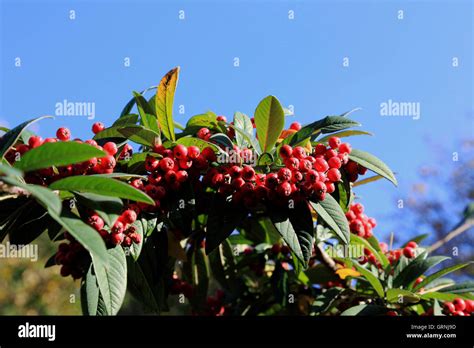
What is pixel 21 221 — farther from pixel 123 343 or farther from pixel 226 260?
pixel 226 260

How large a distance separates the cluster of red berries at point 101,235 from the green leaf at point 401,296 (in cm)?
95

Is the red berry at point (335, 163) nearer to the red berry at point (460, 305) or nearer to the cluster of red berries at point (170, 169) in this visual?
the cluster of red berries at point (170, 169)

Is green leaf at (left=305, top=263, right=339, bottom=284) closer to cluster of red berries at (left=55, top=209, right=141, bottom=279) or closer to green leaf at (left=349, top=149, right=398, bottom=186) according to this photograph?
green leaf at (left=349, top=149, right=398, bottom=186)

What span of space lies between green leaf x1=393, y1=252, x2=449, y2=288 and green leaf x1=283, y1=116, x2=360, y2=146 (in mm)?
642

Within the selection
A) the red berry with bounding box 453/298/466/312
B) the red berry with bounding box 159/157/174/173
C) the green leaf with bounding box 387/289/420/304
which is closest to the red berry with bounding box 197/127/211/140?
the red berry with bounding box 159/157/174/173

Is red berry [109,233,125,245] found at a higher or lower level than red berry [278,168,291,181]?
lower

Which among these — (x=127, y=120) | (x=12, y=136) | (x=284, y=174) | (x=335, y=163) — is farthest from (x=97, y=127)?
(x=335, y=163)

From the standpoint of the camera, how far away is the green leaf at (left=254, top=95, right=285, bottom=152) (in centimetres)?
174

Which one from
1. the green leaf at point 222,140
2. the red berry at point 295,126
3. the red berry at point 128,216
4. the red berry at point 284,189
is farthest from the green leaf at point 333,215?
the red berry at point 128,216

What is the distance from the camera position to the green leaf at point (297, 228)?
155 centimetres

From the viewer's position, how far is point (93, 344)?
1.53 metres

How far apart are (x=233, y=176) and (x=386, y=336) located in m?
0.71

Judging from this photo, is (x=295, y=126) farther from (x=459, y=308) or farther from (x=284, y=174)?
(x=459, y=308)

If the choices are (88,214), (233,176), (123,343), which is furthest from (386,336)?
(88,214)
